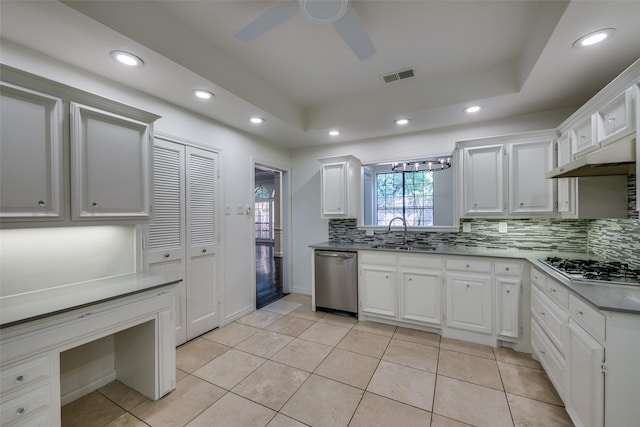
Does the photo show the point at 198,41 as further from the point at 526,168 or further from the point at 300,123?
the point at 526,168

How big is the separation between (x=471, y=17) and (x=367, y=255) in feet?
8.11

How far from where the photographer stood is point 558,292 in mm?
1854

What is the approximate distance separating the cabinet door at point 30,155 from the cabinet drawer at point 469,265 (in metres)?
3.35

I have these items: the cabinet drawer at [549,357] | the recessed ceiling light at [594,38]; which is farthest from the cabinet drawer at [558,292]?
the recessed ceiling light at [594,38]

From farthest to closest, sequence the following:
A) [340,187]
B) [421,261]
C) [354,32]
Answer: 1. [340,187]
2. [421,261]
3. [354,32]

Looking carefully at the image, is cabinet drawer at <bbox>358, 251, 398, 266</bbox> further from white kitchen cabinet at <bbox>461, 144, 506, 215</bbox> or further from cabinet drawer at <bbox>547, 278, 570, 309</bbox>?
cabinet drawer at <bbox>547, 278, 570, 309</bbox>

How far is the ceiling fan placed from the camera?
1.47m

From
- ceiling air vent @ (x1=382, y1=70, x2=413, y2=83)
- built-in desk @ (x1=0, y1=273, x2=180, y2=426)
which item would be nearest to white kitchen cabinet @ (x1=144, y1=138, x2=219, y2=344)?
built-in desk @ (x1=0, y1=273, x2=180, y2=426)

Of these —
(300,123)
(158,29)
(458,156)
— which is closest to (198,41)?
(158,29)

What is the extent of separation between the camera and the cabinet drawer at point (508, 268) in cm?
254

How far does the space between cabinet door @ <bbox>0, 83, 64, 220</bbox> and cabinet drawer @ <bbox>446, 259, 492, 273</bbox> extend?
3352 mm

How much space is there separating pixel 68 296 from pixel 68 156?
906 mm

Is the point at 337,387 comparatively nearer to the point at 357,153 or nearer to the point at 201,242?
the point at 201,242

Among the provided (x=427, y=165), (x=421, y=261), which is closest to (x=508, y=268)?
(x=421, y=261)
